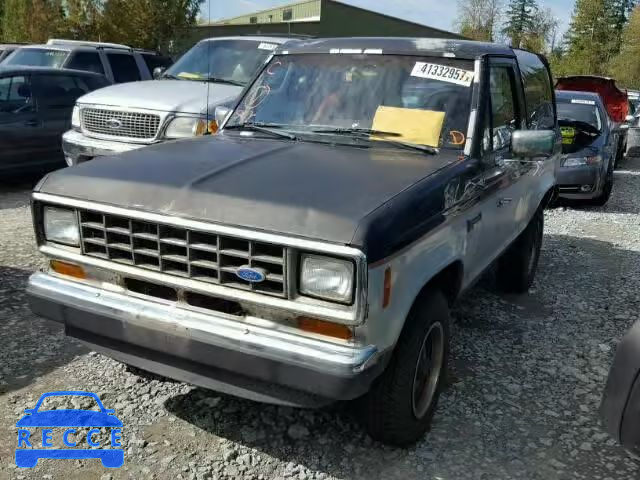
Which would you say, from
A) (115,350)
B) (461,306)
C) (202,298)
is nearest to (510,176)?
(461,306)

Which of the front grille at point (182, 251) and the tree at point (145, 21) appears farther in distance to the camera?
the tree at point (145, 21)

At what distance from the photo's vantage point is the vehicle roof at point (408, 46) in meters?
3.86

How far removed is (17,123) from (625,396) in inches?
321

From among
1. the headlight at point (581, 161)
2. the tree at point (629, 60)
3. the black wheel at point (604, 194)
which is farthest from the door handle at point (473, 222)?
the tree at point (629, 60)

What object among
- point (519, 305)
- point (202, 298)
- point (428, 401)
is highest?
point (202, 298)

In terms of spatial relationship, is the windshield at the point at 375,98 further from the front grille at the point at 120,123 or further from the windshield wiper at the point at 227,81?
the windshield wiper at the point at 227,81

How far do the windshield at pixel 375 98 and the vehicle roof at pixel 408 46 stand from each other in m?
0.06

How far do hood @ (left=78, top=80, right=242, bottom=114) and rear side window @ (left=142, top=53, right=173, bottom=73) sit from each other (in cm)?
485

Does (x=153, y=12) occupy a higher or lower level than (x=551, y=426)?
higher

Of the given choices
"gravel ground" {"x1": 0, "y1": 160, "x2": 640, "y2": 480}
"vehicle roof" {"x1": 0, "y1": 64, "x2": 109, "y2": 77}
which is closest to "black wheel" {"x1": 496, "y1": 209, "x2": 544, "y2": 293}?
"gravel ground" {"x1": 0, "y1": 160, "x2": 640, "y2": 480}

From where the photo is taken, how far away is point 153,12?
20.9 m

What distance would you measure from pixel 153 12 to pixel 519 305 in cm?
1897

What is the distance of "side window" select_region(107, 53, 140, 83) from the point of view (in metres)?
11.7

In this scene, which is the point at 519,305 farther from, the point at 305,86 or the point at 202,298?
the point at 202,298
